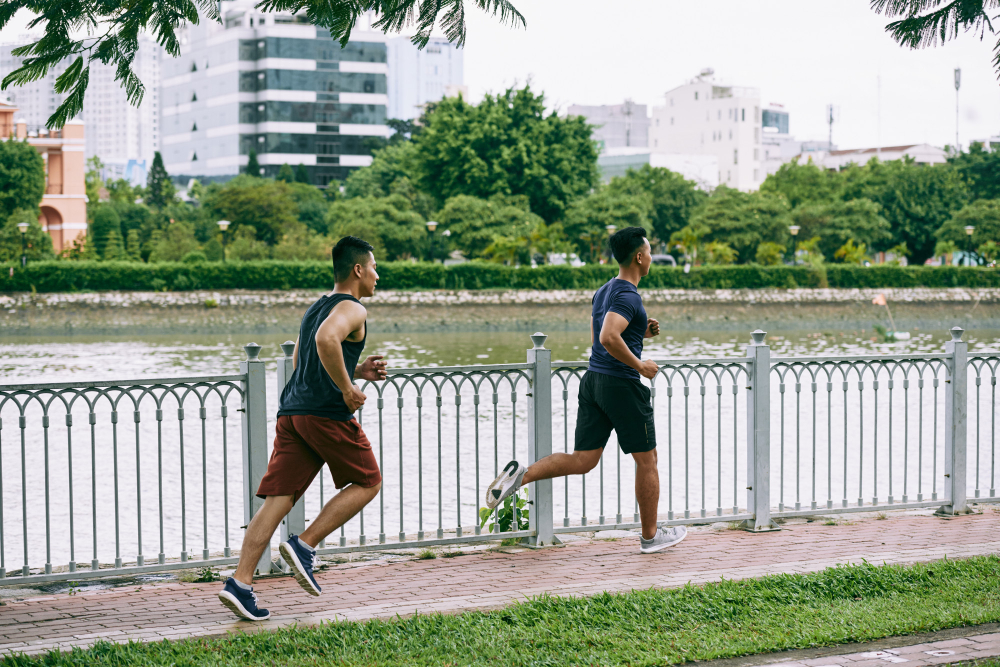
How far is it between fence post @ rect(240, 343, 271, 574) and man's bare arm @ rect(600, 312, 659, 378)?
1.95 metres

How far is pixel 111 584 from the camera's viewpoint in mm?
5785

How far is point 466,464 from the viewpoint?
1414 centimetres

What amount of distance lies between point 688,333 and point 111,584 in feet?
125

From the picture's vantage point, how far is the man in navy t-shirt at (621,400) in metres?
6.05

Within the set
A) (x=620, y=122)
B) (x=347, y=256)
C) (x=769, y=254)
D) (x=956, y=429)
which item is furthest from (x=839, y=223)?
(x=620, y=122)

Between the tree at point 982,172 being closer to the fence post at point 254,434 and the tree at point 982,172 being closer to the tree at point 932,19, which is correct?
the tree at point 932,19

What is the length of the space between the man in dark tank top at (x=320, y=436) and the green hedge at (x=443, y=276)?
38095 mm

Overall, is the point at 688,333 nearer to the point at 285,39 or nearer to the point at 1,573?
the point at 1,573

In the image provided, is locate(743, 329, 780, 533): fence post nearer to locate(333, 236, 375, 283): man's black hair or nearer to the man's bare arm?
the man's bare arm

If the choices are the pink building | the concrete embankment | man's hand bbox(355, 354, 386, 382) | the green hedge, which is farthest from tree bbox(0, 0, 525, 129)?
the pink building

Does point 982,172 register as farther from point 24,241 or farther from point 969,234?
point 24,241

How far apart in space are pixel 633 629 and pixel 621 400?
1.70 m

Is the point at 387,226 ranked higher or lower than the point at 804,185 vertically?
lower

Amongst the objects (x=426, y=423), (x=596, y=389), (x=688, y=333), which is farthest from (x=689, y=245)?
(x=596, y=389)
